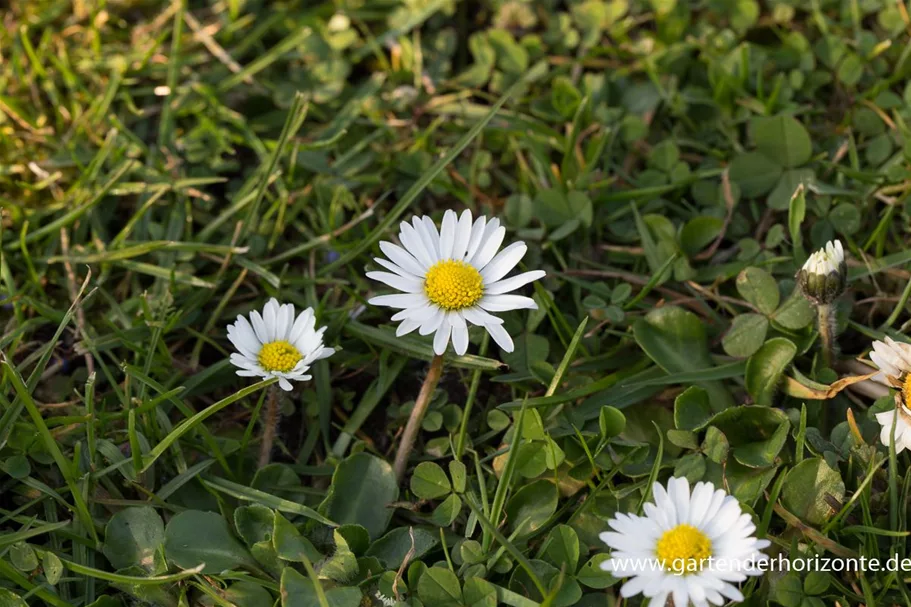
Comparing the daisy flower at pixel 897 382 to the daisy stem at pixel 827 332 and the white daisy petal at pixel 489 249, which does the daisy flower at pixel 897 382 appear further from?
the white daisy petal at pixel 489 249

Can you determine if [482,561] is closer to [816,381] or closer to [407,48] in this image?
[816,381]

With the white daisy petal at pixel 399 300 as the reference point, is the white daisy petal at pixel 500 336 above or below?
below

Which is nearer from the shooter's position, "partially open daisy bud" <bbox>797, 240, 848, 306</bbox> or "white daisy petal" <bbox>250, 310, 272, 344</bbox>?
"partially open daisy bud" <bbox>797, 240, 848, 306</bbox>

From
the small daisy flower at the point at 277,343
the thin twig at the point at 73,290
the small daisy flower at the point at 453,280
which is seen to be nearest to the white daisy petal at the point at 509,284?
the small daisy flower at the point at 453,280

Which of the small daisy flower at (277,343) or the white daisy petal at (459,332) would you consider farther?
the small daisy flower at (277,343)

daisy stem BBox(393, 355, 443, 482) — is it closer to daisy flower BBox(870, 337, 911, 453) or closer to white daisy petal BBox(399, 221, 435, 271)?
white daisy petal BBox(399, 221, 435, 271)

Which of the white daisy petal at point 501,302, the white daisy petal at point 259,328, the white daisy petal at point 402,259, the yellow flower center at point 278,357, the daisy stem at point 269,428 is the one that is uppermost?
the white daisy petal at point 402,259

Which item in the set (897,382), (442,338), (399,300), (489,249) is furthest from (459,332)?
(897,382)

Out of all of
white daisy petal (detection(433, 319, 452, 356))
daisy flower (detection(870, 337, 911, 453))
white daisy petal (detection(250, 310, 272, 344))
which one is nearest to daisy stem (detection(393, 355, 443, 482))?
white daisy petal (detection(433, 319, 452, 356))
